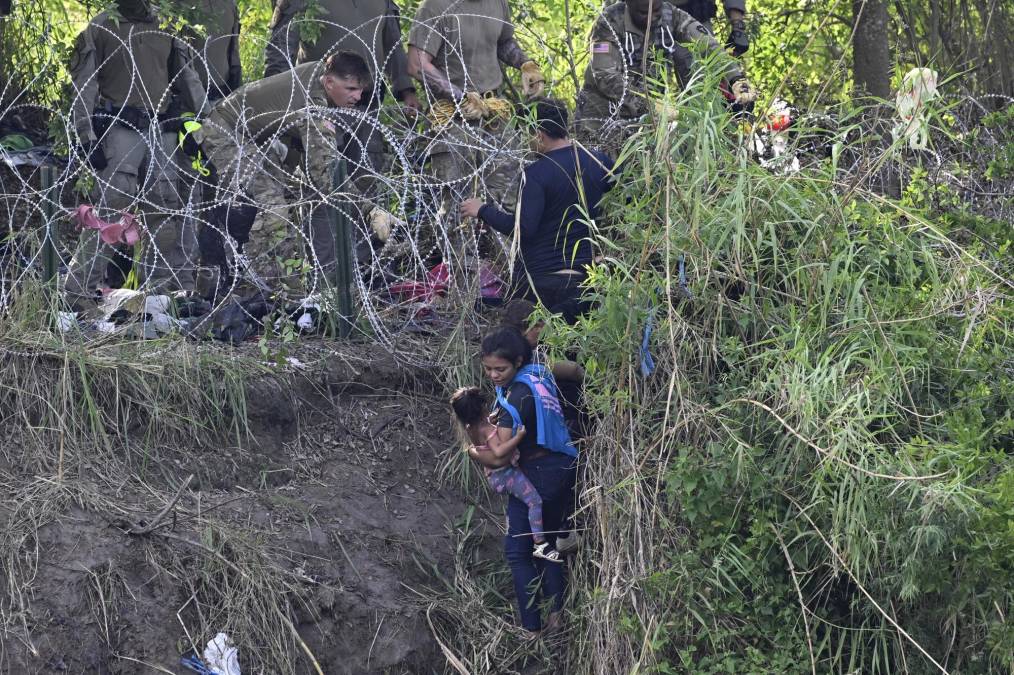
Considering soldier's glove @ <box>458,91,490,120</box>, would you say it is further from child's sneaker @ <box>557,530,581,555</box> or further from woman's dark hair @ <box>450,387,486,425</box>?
child's sneaker @ <box>557,530,581,555</box>

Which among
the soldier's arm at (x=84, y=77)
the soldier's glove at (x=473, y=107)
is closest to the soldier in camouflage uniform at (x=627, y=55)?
the soldier's glove at (x=473, y=107)

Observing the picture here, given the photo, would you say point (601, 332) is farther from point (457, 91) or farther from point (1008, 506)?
point (457, 91)

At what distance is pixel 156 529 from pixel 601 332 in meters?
1.95

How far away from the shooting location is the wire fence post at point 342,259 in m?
7.25

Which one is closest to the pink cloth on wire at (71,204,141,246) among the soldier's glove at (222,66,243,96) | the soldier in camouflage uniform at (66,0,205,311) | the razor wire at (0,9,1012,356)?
the razor wire at (0,9,1012,356)

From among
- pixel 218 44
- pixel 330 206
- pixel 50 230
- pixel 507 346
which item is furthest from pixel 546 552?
pixel 218 44

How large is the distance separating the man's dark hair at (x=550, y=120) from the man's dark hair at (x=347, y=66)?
4.03ft

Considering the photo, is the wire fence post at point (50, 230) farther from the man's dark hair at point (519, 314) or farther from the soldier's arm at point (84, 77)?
the man's dark hair at point (519, 314)

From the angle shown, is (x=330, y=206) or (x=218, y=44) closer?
(x=330, y=206)

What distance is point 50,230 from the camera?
22.3ft

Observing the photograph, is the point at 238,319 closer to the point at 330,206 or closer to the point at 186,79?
the point at 330,206

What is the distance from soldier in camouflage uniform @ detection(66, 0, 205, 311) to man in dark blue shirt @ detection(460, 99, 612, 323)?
5.91ft

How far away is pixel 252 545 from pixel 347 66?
8.68ft

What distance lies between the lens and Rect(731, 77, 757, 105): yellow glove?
8195 mm
